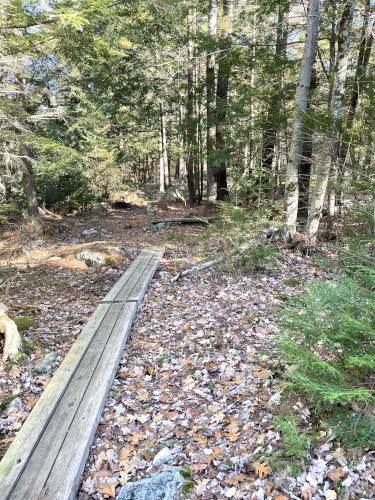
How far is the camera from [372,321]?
8.38 ft

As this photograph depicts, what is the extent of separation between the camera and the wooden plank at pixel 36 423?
2.91 meters

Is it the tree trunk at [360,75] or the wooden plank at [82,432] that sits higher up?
the tree trunk at [360,75]

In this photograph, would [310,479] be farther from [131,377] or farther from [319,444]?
[131,377]

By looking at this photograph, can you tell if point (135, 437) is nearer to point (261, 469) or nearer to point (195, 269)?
point (261, 469)

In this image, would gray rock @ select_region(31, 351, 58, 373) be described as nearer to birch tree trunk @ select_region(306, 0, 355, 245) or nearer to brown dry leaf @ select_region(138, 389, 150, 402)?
brown dry leaf @ select_region(138, 389, 150, 402)

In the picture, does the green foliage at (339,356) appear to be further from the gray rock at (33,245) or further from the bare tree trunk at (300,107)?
the gray rock at (33,245)

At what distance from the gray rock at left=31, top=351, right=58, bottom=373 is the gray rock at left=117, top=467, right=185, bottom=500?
2.48 m

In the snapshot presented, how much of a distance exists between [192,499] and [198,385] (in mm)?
1529

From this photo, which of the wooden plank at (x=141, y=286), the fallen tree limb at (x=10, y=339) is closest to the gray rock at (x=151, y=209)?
the wooden plank at (x=141, y=286)

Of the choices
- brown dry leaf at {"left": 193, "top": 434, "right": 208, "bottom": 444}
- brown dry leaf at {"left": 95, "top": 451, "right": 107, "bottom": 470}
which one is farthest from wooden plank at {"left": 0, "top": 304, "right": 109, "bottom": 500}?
brown dry leaf at {"left": 193, "top": 434, "right": 208, "bottom": 444}

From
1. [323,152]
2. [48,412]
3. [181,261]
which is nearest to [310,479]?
[48,412]

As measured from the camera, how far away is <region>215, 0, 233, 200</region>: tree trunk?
10.4 meters

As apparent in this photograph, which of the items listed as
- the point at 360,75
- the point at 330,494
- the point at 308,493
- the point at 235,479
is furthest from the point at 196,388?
the point at 360,75

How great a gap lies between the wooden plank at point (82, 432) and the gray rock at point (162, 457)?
65 cm
